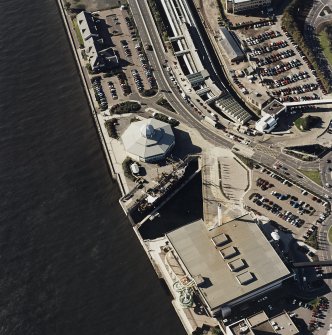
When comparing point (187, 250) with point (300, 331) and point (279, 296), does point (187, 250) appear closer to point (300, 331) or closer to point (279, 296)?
point (279, 296)

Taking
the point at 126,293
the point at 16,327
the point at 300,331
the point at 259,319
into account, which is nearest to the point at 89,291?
the point at 126,293

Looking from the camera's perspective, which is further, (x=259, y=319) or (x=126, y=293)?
(x=126, y=293)

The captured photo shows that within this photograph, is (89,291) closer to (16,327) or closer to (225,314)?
(16,327)

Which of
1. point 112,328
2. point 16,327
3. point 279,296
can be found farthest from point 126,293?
point 279,296

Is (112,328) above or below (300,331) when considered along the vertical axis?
above

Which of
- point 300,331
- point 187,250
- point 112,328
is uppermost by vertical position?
point 187,250

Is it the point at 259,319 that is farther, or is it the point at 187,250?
the point at 187,250
